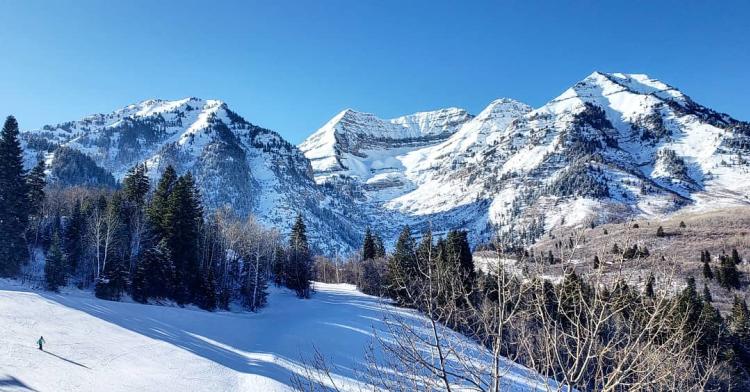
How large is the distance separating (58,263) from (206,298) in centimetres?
1437

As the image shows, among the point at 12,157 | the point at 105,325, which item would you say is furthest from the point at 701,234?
the point at 12,157

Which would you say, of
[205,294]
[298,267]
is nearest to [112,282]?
[205,294]

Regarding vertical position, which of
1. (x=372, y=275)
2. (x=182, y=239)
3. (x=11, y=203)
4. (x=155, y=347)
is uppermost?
(x=11, y=203)

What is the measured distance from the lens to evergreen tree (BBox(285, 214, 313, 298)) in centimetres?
6588

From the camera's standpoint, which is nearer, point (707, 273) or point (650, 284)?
point (650, 284)

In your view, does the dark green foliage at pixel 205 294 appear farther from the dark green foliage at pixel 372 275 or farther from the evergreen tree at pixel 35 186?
the dark green foliage at pixel 372 275

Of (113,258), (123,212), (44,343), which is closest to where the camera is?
A: (44,343)

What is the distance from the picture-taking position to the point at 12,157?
1794 inches

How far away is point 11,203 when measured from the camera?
4403 cm

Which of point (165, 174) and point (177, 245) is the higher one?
point (165, 174)

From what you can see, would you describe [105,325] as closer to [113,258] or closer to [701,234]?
[113,258]

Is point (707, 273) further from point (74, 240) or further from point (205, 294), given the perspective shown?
point (74, 240)

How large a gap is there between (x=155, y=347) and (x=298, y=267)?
38.5 metres

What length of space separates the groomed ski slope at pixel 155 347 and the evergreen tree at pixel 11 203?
4426 millimetres
